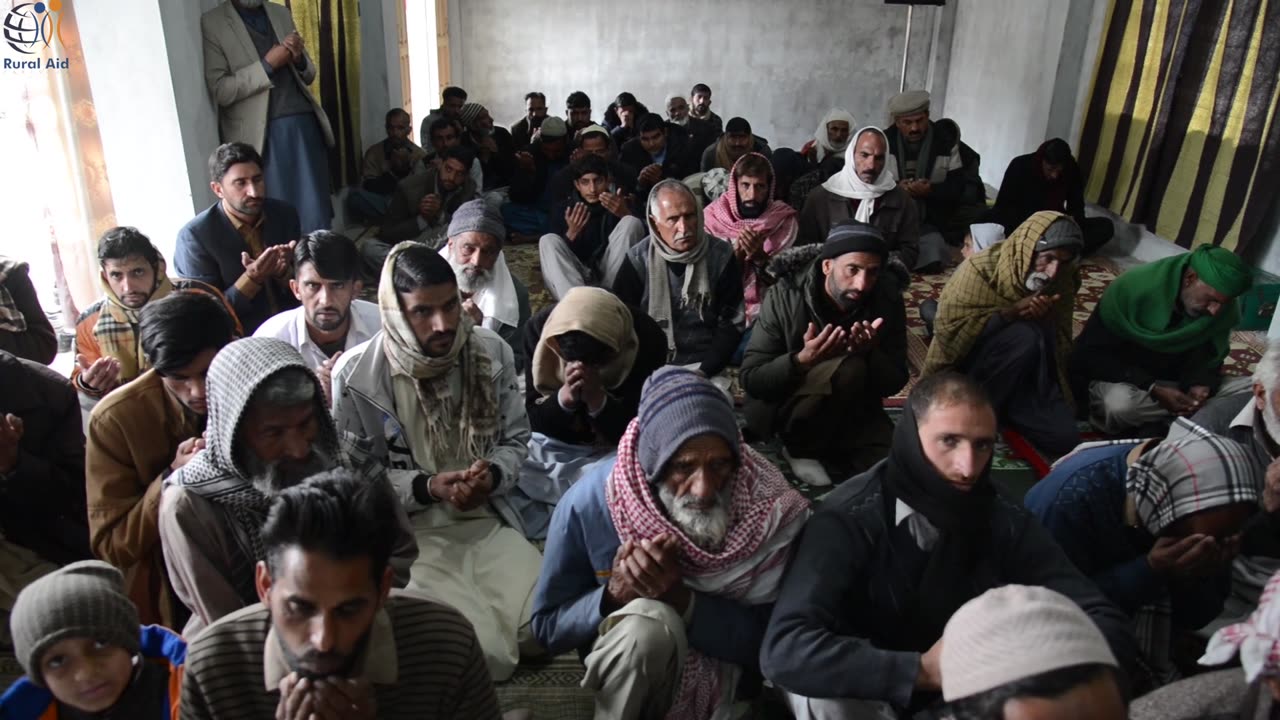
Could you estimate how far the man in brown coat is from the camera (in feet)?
16.5

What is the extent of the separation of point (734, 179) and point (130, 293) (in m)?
2.91

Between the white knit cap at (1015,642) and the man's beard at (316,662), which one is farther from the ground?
the white knit cap at (1015,642)

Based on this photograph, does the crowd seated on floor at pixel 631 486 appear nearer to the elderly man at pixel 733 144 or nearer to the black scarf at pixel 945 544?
the black scarf at pixel 945 544

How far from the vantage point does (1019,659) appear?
132 centimetres

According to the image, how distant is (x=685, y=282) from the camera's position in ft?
13.0

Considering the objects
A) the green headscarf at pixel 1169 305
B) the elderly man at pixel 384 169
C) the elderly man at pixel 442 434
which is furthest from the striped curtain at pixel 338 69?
the green headscarf at pixel 1169 305

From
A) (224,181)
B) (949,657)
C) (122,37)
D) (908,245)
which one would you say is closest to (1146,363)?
(908,245)

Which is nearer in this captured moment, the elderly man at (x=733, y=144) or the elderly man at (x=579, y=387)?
the elderly man at (x=579, y=387)

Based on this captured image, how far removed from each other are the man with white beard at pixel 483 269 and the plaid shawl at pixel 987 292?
70.0 inches

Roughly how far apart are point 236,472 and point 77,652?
1.35ft

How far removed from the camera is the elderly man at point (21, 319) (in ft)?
9.91

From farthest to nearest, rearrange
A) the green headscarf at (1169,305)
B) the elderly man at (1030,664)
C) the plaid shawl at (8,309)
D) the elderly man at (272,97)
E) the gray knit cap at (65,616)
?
1. the elderly man at (272,97)
2. the green headscarf at (1169,305)
3. the plaid shawl at (8,309)
4. the gray knit cap at (65,616)
5. the elderly man at (1030,664)

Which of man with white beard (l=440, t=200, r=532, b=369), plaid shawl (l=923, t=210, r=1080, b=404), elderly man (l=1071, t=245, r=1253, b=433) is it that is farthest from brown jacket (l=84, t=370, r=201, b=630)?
elderly man (l=1071, t=245, r=1253, b=433)

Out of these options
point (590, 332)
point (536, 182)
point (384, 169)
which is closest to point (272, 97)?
point (384, 169)
